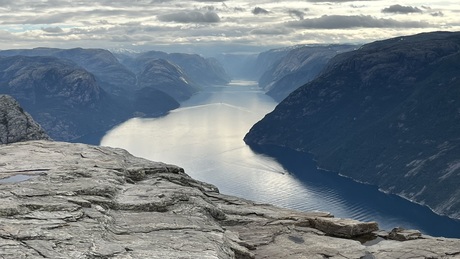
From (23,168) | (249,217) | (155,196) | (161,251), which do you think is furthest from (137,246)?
(23,168)

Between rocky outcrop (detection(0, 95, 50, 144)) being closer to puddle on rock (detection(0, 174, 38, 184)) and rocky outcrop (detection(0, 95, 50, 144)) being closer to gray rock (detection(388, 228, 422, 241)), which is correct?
puddle on rock (detection(0, 174, 38, 184))

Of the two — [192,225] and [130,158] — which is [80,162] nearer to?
[130,158]

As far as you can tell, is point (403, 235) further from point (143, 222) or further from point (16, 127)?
point (16, 127)

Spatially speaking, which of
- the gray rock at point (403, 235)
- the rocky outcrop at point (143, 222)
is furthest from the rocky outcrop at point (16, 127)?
the gray rock at point (403, 235)

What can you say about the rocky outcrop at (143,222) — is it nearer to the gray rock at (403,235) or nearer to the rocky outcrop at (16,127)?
the gray rock at (403,235)

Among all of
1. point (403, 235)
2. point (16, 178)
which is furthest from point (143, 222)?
point (403, 235)
